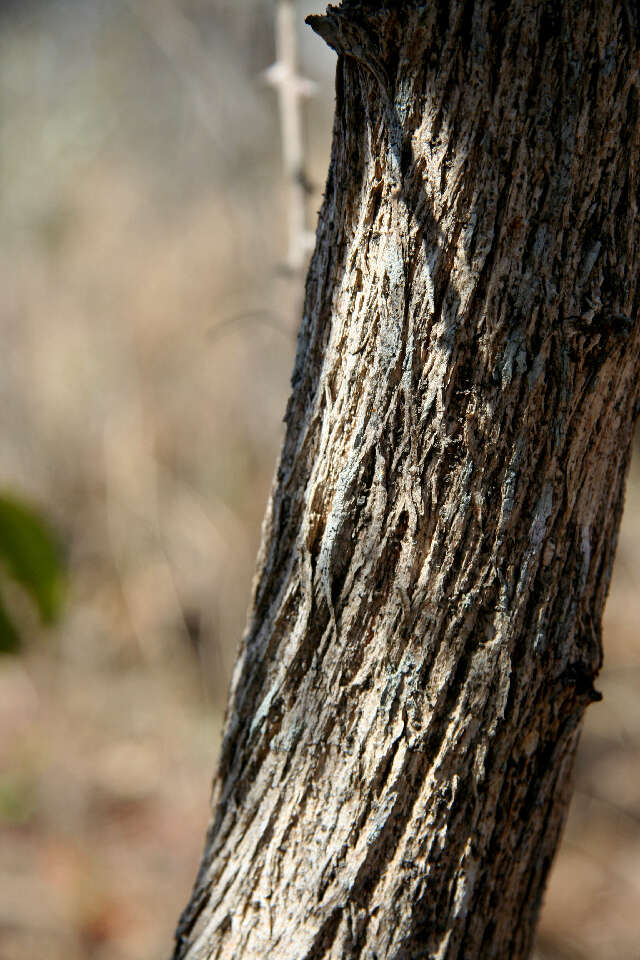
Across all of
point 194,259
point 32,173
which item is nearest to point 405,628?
point 194,259

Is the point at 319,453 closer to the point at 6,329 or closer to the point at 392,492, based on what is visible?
the point at 392,492

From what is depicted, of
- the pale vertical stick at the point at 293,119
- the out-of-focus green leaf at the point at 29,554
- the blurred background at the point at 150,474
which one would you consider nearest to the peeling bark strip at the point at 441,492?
the out-of-focus green leaf at the point at 29,554

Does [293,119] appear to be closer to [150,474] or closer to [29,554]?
[29,554]

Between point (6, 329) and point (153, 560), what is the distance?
1608 mm

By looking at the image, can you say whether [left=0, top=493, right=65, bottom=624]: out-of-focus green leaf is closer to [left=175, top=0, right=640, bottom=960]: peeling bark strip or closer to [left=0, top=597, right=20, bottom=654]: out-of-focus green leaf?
[left=0, top=597, right=20, bottom=654]: out-of-focus green leaf

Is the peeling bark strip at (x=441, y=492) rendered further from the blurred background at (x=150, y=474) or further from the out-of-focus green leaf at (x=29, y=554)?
the blurred background at (x=150, y=474)

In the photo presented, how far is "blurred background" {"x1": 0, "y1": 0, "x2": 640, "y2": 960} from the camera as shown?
9.77 ft

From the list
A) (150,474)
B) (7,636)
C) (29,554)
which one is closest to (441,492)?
(29,554)

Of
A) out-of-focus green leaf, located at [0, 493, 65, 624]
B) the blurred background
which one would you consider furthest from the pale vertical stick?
the blurred background

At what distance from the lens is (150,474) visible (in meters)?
4.02

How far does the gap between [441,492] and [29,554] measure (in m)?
1.18

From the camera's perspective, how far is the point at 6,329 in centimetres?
452

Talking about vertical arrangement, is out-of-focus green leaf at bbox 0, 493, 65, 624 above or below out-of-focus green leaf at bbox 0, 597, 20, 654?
above

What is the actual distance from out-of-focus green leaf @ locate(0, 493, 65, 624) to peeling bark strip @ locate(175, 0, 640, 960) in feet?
2.87
